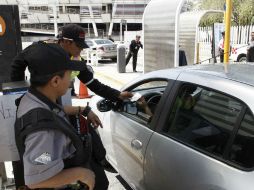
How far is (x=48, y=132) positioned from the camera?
1537mm

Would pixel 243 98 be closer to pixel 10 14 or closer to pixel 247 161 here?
pixel 247 161

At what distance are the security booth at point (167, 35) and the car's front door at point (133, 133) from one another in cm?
461

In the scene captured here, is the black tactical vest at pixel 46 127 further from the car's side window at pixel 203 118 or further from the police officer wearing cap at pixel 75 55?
the police officer wearing cap at pixel 75 55

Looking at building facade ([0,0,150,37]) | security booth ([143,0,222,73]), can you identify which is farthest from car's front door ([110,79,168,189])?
building facade ([0,0,150,37])

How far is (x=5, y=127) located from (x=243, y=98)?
1.56m

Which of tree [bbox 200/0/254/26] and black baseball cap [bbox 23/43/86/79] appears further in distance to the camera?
tree [bbox 200/0/254/26]

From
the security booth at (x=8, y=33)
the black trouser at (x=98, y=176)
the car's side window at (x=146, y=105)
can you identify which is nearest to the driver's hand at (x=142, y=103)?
the car's side window at (x=146, y=105)

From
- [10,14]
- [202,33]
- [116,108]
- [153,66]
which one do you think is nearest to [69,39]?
[116,108]

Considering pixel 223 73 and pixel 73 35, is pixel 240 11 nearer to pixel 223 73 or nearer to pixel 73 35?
pixel 73 35

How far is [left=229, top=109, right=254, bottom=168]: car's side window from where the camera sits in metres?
1.96

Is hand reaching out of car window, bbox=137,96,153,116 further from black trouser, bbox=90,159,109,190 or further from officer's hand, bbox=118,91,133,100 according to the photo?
black trouser, bbox=90,159,109,190

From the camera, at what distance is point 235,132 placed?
207 cm

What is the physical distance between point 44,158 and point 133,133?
1.54 meters

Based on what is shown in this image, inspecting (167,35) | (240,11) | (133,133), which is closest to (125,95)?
(133,133)
